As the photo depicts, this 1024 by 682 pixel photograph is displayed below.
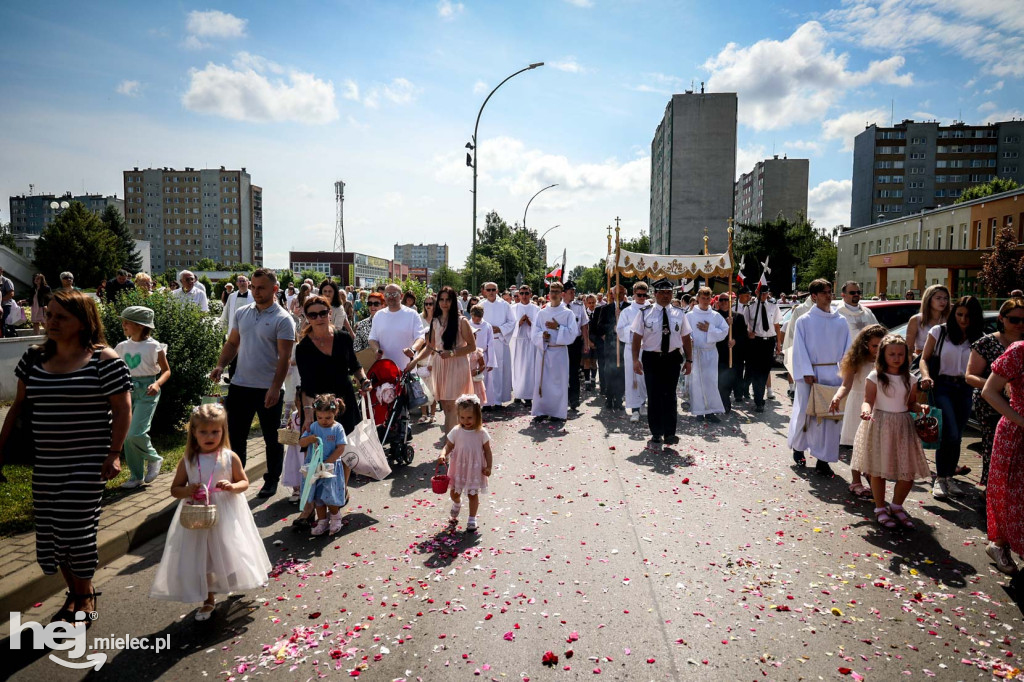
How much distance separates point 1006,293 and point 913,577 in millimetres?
35681

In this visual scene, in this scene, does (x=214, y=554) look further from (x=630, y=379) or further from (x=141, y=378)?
(x=630, y=379)

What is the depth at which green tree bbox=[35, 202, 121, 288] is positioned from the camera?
64.5 metres

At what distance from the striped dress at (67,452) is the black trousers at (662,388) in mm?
6633

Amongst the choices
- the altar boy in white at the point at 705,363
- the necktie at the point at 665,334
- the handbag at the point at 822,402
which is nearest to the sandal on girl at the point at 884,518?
the handbag at the point at 822,402

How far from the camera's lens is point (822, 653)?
3.72 metres

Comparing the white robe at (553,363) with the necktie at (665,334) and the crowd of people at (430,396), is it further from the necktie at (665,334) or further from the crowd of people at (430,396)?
the necktie at (665,334)

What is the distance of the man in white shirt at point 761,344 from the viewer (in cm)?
1196

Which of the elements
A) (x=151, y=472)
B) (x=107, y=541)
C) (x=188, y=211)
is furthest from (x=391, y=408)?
(x=188, y=211)

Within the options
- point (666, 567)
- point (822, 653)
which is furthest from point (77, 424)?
point (822, 653)

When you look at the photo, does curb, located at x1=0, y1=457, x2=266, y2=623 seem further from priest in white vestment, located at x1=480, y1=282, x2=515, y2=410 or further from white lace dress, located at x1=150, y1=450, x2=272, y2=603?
priest in white vestment, located at x1=480, y1=282, x2=515, y2=410

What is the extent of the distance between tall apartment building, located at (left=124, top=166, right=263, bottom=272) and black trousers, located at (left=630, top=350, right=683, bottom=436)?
518ft

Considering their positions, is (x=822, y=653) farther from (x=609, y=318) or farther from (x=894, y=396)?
(x=609, y=318)

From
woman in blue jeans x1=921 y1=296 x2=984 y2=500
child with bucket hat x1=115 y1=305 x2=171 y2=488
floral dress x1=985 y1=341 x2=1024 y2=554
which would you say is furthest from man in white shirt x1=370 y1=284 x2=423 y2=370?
floral dress x1=985 y1=341 x2=1024 y2=554

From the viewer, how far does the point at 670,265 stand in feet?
56.2
